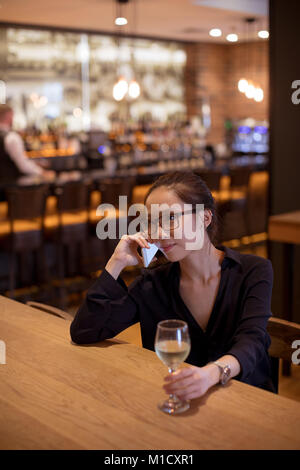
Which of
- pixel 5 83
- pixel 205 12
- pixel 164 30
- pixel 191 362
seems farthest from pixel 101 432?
pixel 164 30

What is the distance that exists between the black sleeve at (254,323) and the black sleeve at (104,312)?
37cm

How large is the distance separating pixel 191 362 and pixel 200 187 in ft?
1.80

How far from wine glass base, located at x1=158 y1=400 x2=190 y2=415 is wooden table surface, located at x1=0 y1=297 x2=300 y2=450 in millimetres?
17

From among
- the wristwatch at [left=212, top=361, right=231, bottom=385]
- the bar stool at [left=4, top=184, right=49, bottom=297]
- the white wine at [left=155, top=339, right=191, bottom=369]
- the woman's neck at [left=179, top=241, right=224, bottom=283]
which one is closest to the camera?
the white wine at [left=155, top=339, right=191, bottom=369]

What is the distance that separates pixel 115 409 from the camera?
1335mm

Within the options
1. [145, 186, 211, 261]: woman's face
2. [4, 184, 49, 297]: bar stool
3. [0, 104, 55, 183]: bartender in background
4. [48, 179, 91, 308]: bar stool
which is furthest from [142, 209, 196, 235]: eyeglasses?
[0, 104, 55, 183]: bartender in background

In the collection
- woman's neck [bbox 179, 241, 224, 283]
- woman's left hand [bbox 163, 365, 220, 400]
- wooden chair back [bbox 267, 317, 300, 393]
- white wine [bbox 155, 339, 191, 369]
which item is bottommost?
wooden chair back [bbox 267, 317, 300, 393]

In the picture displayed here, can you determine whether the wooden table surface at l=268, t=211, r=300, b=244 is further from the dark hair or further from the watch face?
the watch face

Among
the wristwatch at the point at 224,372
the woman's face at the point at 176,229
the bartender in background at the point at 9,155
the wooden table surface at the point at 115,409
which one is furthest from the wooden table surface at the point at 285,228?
the bartender in background at the point at 9,155

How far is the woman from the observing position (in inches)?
67.6

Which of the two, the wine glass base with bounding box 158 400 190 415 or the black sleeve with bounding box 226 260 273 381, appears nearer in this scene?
the wine glass base with bounding box 158 400 190 415

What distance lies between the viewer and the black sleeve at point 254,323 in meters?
1.56

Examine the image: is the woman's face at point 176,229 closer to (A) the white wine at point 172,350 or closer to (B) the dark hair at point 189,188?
(B) the dark hair at point 189,188

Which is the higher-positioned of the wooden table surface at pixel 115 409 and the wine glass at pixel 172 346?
the wine glass at pixel 172 346
